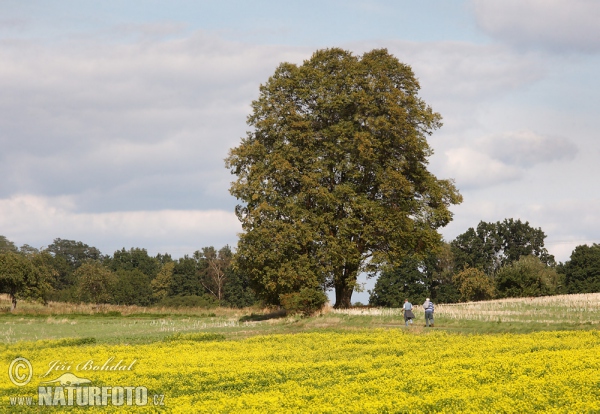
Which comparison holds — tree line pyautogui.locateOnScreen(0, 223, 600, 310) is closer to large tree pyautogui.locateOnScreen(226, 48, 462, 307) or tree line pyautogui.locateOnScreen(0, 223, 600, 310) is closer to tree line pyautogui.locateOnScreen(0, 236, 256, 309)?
tree line pyautogui.locateOnScreen(0, 236, 256, 309)

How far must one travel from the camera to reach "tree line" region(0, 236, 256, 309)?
84.6 m

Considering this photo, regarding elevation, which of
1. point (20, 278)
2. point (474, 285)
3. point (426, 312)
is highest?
point (20, 278)

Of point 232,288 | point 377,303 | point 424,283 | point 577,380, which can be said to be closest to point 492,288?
point 424,283

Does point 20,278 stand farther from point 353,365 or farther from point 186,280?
point 353,365

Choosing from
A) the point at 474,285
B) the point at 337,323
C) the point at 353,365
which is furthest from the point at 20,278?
the point at 353,365

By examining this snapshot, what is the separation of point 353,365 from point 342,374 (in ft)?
7.06

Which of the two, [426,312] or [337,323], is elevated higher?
[426,312]

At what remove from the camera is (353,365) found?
27.8 meters

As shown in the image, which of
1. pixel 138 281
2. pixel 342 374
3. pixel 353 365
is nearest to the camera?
pixel 342 374

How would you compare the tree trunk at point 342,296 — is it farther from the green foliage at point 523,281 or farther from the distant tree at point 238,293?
the distant tree at point 238,293

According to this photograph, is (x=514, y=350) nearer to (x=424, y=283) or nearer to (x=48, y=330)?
(x=48, y=330)

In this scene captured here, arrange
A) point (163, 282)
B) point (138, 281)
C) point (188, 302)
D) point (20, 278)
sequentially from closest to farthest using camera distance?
point (20, 278) < point (188, 302) < point (138, 281) < point (163, 282)

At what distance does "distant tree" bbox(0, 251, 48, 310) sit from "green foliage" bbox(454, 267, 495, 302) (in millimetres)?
57861

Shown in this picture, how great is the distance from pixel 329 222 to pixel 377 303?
47.6m
